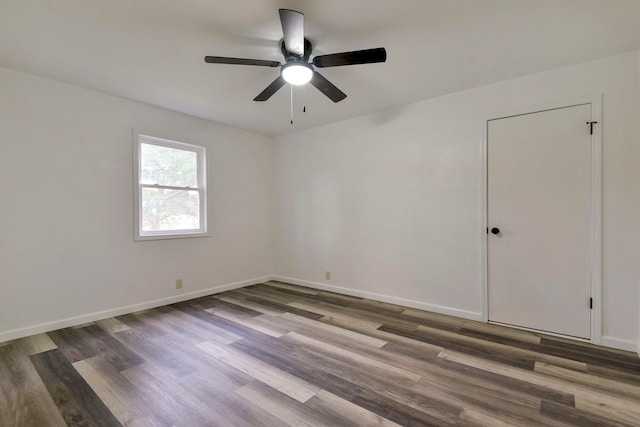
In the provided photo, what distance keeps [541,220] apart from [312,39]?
2681 mm

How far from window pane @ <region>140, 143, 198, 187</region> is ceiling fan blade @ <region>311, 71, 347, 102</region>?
7.99ft

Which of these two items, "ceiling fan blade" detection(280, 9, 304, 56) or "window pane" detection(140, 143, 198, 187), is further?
"window pane" detection(140, 143, 198, 187)

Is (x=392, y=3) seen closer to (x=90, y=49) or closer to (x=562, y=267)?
(x=90, y=49)

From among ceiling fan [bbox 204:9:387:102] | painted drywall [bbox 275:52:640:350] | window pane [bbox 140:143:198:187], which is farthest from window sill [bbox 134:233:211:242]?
ceiling fan [bbox 204:9:387:102]

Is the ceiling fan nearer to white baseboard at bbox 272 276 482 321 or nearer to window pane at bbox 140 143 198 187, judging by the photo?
window pane at bbox 140 143 198 187

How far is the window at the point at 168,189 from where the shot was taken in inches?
141

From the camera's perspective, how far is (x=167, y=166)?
12.6 ft

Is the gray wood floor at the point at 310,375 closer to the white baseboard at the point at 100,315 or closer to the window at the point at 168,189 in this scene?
the white baseboard at the point at 100,315

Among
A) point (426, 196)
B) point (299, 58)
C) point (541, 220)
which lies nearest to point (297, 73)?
point (299, 58)

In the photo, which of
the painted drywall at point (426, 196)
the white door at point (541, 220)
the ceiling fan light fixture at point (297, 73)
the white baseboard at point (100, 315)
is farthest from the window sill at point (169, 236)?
the white door at point (541, 220)

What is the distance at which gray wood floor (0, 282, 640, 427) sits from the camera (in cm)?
169

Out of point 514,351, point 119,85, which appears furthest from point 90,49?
point 514,351

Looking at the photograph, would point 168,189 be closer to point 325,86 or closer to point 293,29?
point 325,86

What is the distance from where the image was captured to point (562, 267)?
2.71 metres
